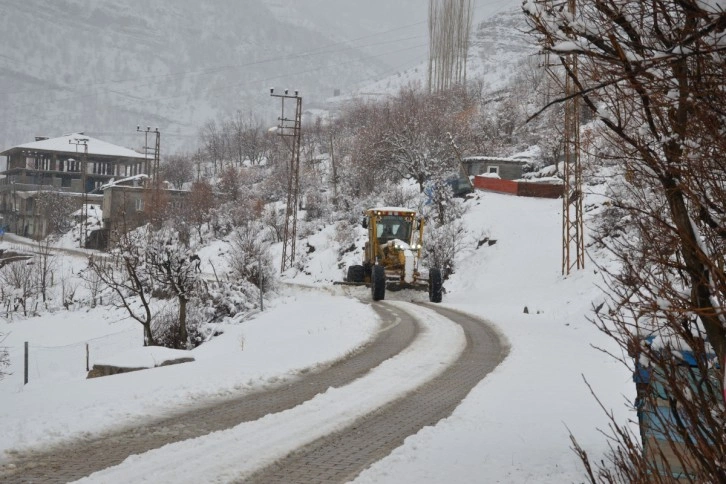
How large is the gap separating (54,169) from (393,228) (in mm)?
80607

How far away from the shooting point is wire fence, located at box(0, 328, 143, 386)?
28188 mm

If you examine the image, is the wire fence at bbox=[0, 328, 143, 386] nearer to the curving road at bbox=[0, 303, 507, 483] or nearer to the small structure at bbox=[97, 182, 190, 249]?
the curving road at bbox=[0, 303, 507, 483]

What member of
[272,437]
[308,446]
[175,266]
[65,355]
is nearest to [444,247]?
[175,266]

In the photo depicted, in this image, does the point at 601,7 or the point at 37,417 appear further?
the point at 37,417

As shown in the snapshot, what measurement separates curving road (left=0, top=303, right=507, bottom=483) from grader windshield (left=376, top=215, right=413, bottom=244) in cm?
1605

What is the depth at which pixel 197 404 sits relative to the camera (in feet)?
29.9

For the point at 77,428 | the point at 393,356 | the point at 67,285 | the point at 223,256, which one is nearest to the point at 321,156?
the point at 223,256

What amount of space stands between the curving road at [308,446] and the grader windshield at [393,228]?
16048mm

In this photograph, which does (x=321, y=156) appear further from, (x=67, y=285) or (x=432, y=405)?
(x=432, y=405)

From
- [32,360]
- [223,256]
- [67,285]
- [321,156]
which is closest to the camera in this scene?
[32,360]

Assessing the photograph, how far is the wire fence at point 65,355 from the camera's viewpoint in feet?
92.5

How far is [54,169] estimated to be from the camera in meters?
97.4

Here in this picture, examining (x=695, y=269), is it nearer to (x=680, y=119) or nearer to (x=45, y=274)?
(x=680, y=119)

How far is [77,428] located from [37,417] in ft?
2.03
